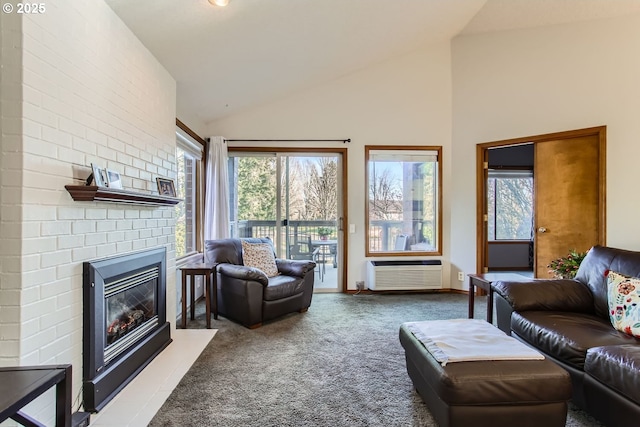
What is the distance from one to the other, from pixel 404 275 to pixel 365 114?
2286 mm

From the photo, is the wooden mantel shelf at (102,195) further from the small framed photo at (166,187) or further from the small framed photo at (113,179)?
the small framed photo at (166,187)

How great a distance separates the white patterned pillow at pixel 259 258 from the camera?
367 centimetres

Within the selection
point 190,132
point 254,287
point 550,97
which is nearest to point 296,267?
point 254,287

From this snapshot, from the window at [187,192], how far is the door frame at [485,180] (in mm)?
3663

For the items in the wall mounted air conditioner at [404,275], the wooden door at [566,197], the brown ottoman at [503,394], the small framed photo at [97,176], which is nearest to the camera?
the brown ottoman at [503,394]

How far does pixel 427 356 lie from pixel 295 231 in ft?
9.90

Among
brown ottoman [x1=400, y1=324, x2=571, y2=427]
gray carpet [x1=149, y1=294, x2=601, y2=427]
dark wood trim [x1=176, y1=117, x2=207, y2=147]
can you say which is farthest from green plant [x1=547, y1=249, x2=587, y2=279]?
dark wood trim [x1=176, y1=117, x2=207, y2=147]

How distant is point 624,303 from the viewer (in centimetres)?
196

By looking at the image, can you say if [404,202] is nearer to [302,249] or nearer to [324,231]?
[324,231]

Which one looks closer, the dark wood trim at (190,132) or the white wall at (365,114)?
the dark wood trim at (190,132)

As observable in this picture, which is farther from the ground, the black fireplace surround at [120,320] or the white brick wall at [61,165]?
the white brick wall at [61,165]

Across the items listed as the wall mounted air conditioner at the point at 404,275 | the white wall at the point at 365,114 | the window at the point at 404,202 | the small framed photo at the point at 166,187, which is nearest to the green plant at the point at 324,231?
the white wall at the point at 365,114

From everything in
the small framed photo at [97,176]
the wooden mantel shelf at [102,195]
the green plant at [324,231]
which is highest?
the small framed photo at [97,176]

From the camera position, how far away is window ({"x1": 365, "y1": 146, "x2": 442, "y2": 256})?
458 centimetres
